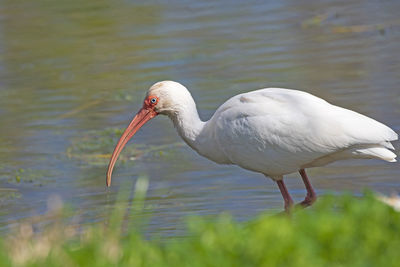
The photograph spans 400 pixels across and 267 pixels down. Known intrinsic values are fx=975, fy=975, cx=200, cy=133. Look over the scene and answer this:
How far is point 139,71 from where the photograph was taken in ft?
40.8

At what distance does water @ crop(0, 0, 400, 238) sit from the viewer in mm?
7984

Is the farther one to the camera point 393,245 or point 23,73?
point 23,73

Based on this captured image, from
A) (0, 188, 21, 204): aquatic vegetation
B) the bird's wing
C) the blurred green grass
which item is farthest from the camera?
(0, 188, 21, 204): aquatic vegetation

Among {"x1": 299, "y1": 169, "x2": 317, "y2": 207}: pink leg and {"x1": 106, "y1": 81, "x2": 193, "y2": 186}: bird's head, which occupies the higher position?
{"x1": 106, "y1": 81, "x2": 193, "y2": 186}: bird's head

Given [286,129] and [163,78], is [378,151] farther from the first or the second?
A: [163,78]

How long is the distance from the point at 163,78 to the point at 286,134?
524cm

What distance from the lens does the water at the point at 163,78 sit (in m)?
7.98

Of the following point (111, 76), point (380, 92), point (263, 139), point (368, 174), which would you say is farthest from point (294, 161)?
point (111, 76)

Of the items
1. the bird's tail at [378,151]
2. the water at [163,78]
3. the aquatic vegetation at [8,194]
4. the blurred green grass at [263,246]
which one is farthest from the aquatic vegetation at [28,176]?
the blurred green grass at [263,246]

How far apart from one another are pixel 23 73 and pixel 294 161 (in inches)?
279

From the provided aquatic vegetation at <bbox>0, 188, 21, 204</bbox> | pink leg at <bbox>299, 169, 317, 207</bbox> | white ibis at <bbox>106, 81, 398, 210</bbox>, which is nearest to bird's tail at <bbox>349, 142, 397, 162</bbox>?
white ibis at <bbox>106, 81, 398, 210</bbox>

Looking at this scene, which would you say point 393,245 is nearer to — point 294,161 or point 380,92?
point 294,161

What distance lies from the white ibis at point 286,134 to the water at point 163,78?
620 millimetres

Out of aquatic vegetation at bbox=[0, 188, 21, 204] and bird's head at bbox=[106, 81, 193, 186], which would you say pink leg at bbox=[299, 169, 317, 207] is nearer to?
bird's head at bbox=[106, 81, 193, 186]
